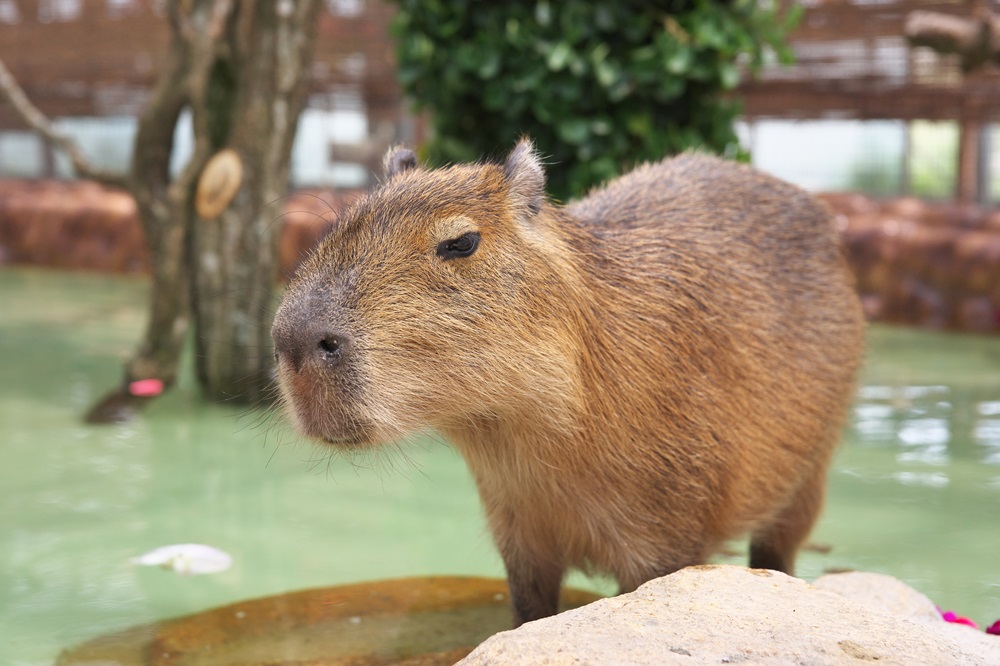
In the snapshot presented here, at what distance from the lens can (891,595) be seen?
9.00ft

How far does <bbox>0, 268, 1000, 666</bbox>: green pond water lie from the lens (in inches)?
129

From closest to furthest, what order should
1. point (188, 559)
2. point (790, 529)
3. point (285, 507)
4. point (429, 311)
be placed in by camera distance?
point (429, 311) < point (790, 529) < point (188, 559) < point (285, 507)

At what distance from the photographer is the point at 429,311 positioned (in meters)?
2.29

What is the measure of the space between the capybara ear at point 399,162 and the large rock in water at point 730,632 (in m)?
1.15

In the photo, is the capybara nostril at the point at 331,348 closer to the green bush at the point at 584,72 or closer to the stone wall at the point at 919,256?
the green bush at the point at 584,72

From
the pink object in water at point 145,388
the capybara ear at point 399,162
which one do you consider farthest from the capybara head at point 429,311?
the pink object in water at point 145,388

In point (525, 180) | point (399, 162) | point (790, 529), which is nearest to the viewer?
point (525, 180)

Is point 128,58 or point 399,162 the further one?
point 128,58

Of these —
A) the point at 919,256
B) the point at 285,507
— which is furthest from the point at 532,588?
the point at 919,256

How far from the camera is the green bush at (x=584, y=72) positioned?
15.8ft

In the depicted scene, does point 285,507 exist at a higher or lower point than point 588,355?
lower

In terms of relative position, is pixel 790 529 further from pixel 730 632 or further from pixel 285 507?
pixel 285 507

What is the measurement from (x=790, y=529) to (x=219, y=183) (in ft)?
11.0

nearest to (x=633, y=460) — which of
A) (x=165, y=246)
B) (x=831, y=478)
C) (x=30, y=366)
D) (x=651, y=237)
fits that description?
(x=651, y=237)
